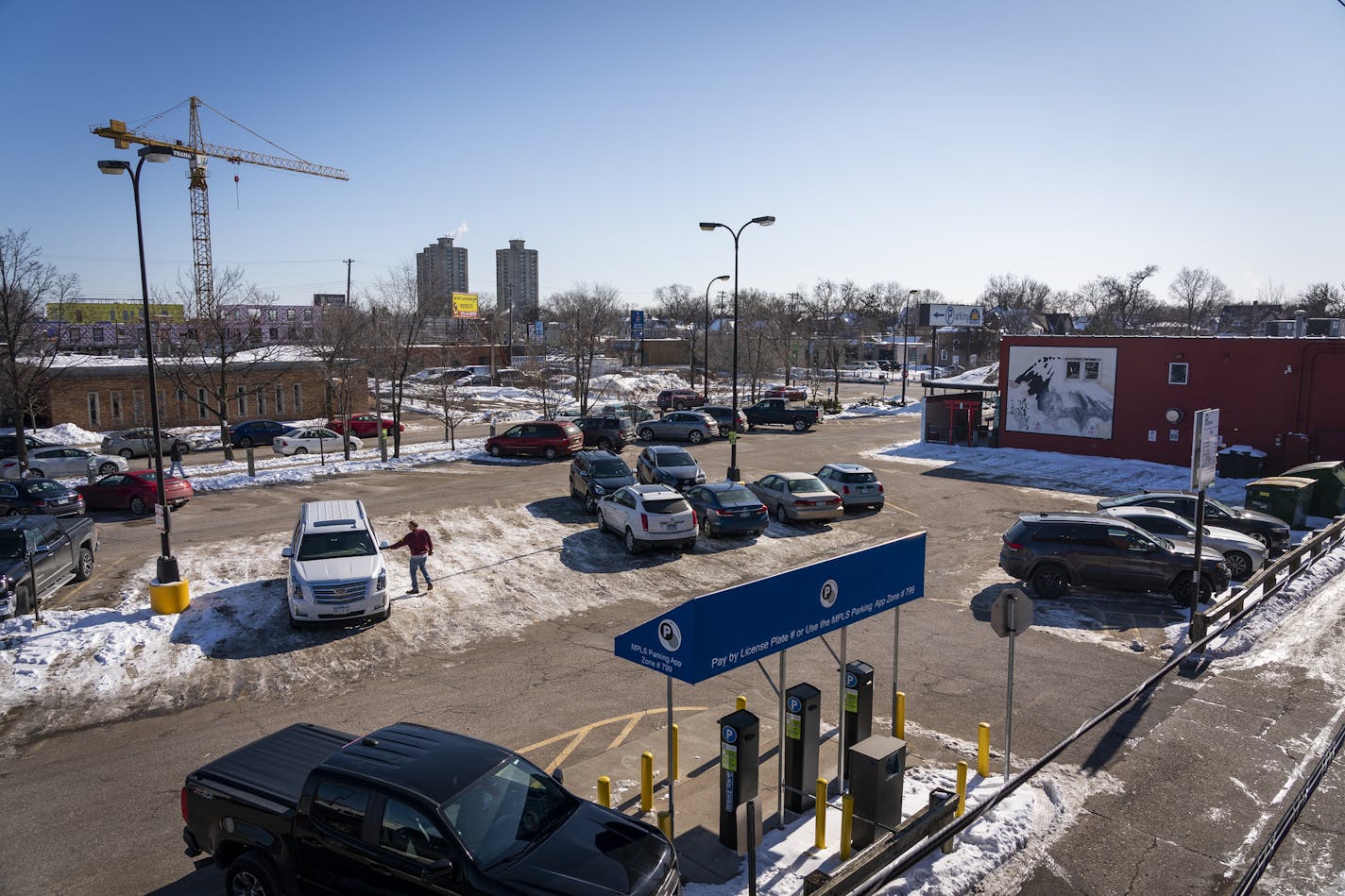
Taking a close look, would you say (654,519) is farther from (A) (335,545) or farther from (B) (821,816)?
(B) (821,816)

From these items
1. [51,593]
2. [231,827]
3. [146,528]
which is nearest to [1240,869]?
[231,827]

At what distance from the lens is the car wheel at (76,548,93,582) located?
17.3 meters

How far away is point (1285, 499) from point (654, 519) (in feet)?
55.4

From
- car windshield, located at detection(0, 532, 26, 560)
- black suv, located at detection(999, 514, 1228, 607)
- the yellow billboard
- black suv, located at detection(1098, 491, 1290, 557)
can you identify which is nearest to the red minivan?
car windshield, located at detection(0, 532, 26, 560)

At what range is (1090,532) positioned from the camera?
17.3 meters

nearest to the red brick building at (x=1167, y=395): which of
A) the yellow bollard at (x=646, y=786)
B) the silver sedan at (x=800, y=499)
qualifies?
the silver sedan at (x=800, y=499)

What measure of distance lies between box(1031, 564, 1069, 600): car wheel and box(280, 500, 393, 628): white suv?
40.1 feet

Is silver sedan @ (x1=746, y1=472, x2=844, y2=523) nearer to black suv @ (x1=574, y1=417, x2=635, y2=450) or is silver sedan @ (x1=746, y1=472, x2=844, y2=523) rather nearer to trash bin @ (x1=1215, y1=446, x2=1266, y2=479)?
black suv @ (x1=574, y1=417, x2=635, y2=450)

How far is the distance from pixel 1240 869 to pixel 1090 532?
31.9 ft

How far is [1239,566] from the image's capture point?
61.4 feet

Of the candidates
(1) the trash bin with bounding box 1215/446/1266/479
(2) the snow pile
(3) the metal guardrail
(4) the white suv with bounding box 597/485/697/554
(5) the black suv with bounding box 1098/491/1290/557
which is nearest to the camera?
(3) the metal guardrail

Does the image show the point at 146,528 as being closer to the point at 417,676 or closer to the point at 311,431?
the point at 417,676

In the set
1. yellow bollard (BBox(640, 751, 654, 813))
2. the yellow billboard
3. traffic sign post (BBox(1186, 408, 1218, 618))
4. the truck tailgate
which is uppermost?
the yellow billboard

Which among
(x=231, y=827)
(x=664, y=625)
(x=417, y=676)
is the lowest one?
(x=417, y=676)
